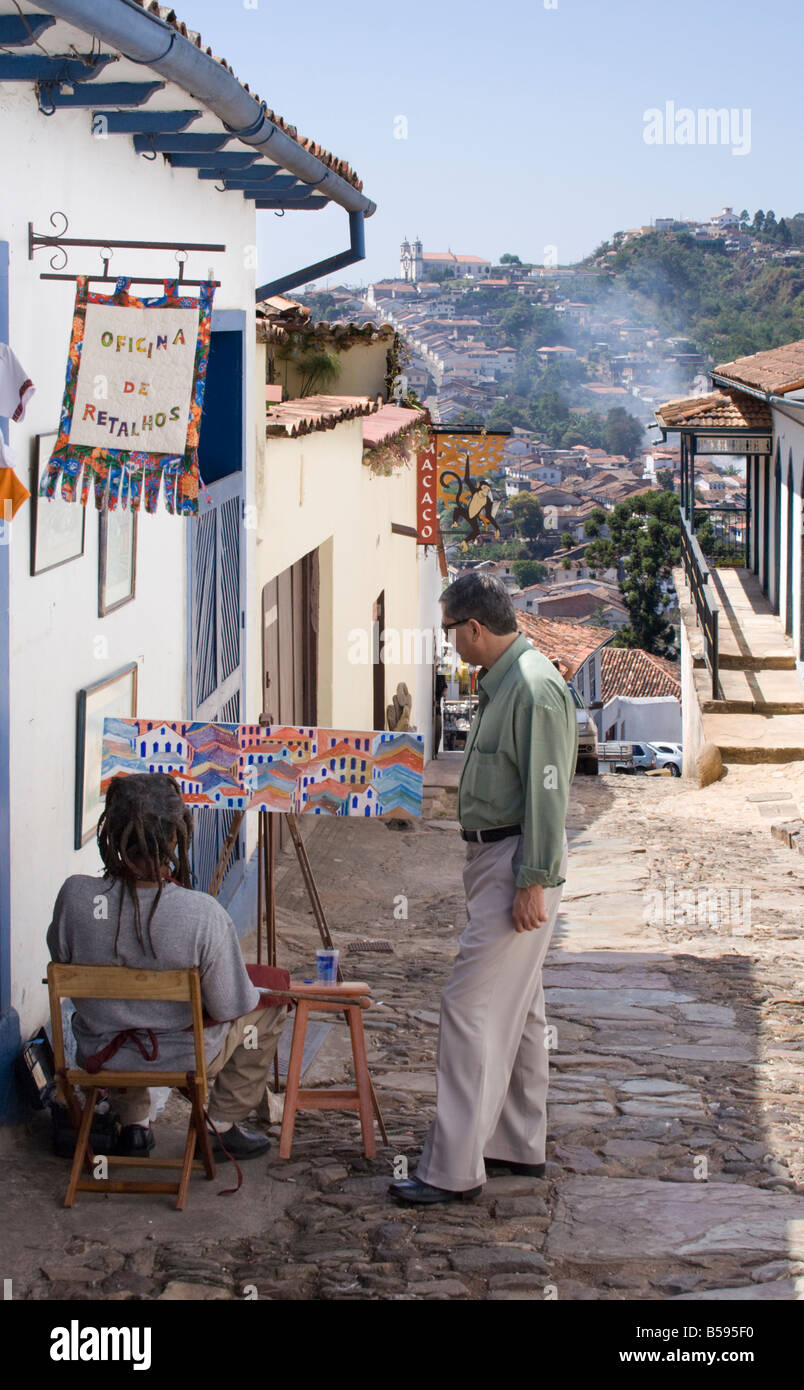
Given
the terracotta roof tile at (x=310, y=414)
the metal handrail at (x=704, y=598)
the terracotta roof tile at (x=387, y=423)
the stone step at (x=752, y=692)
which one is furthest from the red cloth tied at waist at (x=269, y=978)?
the metal handrail at (x=704, y=598)

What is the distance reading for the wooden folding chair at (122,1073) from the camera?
3736mm

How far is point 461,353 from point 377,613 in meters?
135

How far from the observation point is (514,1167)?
419 cm

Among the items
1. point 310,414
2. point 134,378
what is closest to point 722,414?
point 310,414

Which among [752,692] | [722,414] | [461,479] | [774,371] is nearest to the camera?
[752,692]

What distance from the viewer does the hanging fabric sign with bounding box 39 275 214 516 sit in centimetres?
418

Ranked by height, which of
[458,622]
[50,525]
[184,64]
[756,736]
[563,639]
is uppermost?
[184,64]

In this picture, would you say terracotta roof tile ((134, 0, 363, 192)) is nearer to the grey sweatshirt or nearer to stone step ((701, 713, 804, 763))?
the grey sweatshirt

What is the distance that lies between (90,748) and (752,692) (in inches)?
440

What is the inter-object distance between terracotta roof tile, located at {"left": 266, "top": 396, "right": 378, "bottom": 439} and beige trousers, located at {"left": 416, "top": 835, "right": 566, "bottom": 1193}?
491 cm

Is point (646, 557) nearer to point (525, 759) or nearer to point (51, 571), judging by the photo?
point (51, 571)

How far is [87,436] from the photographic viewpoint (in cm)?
420

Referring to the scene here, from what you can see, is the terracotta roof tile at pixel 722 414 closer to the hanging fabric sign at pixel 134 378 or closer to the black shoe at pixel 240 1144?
the hanging fabric sign at pixel 134 378

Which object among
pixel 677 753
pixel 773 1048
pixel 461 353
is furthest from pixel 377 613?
pixel 461 353
